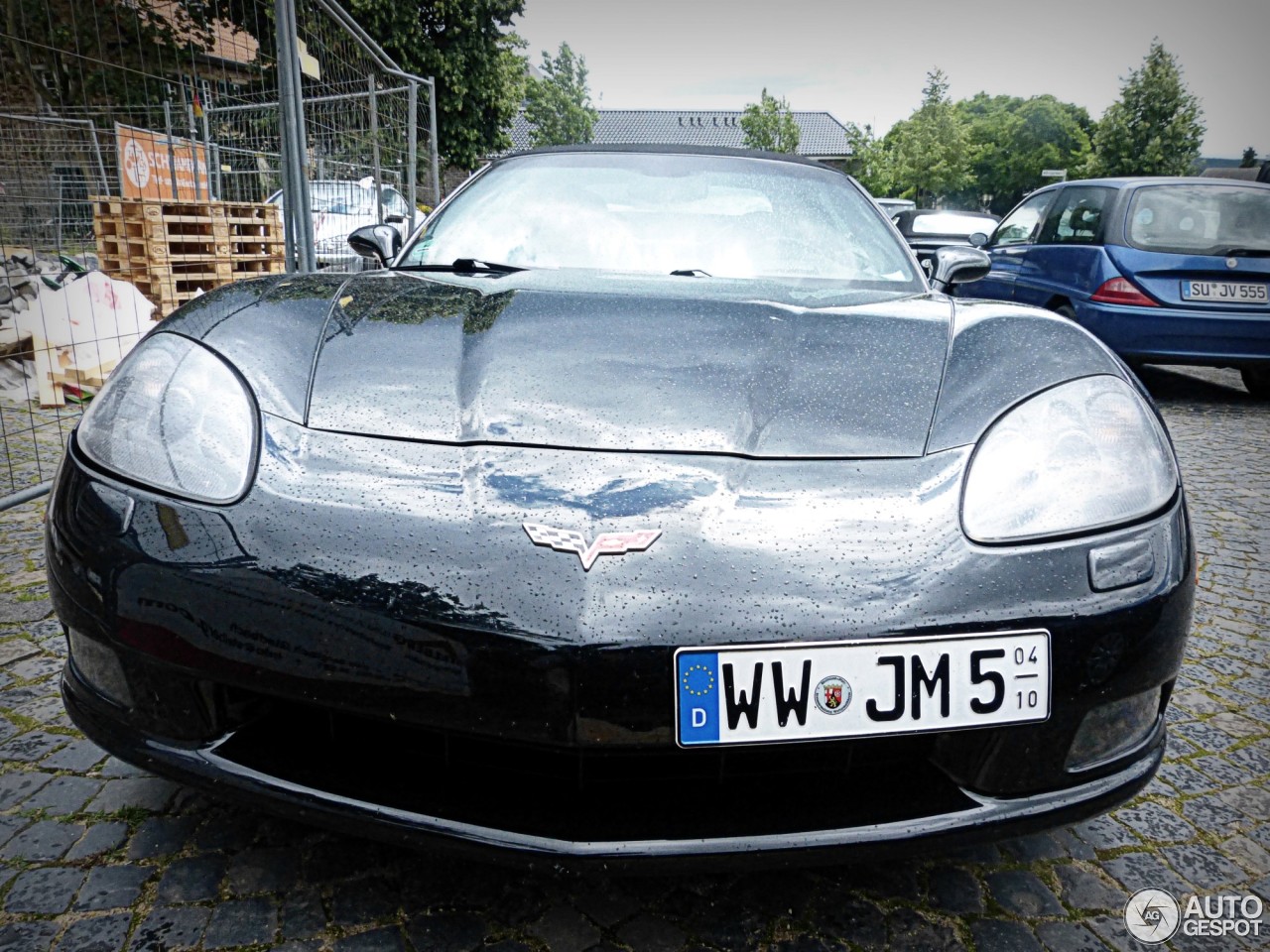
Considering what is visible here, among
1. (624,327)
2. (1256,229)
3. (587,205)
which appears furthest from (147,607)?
(1256,229)

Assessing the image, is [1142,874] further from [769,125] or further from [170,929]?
[769,125]

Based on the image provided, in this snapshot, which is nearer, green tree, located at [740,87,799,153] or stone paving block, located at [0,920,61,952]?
stone paving block, located at [0,920,61,952]

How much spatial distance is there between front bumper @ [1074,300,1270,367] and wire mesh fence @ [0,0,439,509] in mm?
4321

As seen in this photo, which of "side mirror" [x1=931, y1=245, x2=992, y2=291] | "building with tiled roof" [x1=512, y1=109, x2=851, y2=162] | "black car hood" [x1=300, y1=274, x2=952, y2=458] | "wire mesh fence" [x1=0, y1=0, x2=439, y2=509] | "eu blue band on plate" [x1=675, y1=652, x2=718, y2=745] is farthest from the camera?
"building with tiled roof" [x1=512, y1=109, x2=851, y2=162]

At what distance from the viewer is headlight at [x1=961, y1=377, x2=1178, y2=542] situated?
137cm

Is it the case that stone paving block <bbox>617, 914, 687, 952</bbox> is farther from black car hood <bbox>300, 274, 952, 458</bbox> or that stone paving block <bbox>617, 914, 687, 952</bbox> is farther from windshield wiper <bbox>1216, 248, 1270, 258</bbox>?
windshield wiper <bbox>1216, 248, 1270, 258</bbox>

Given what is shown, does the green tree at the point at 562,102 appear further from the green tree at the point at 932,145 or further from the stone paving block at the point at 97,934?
the stone paving block at the point at 97,934

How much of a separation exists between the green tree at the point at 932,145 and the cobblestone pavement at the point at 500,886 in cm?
5060

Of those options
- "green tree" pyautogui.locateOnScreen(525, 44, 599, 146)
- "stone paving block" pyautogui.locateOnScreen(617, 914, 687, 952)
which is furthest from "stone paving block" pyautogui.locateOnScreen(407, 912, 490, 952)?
"green tree" pyautogui.locateOnScreen(525, 44, 599, 146)

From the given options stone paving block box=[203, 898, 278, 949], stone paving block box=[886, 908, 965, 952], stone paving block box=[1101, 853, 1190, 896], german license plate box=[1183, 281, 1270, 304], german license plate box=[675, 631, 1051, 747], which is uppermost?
german license plate box=[1183, 281, 1270, 304]

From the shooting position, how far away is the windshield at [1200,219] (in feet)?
19.9

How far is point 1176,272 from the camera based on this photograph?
237 inches

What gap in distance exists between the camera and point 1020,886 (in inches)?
62.6

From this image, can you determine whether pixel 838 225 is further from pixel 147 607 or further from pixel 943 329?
pixel 147 607
